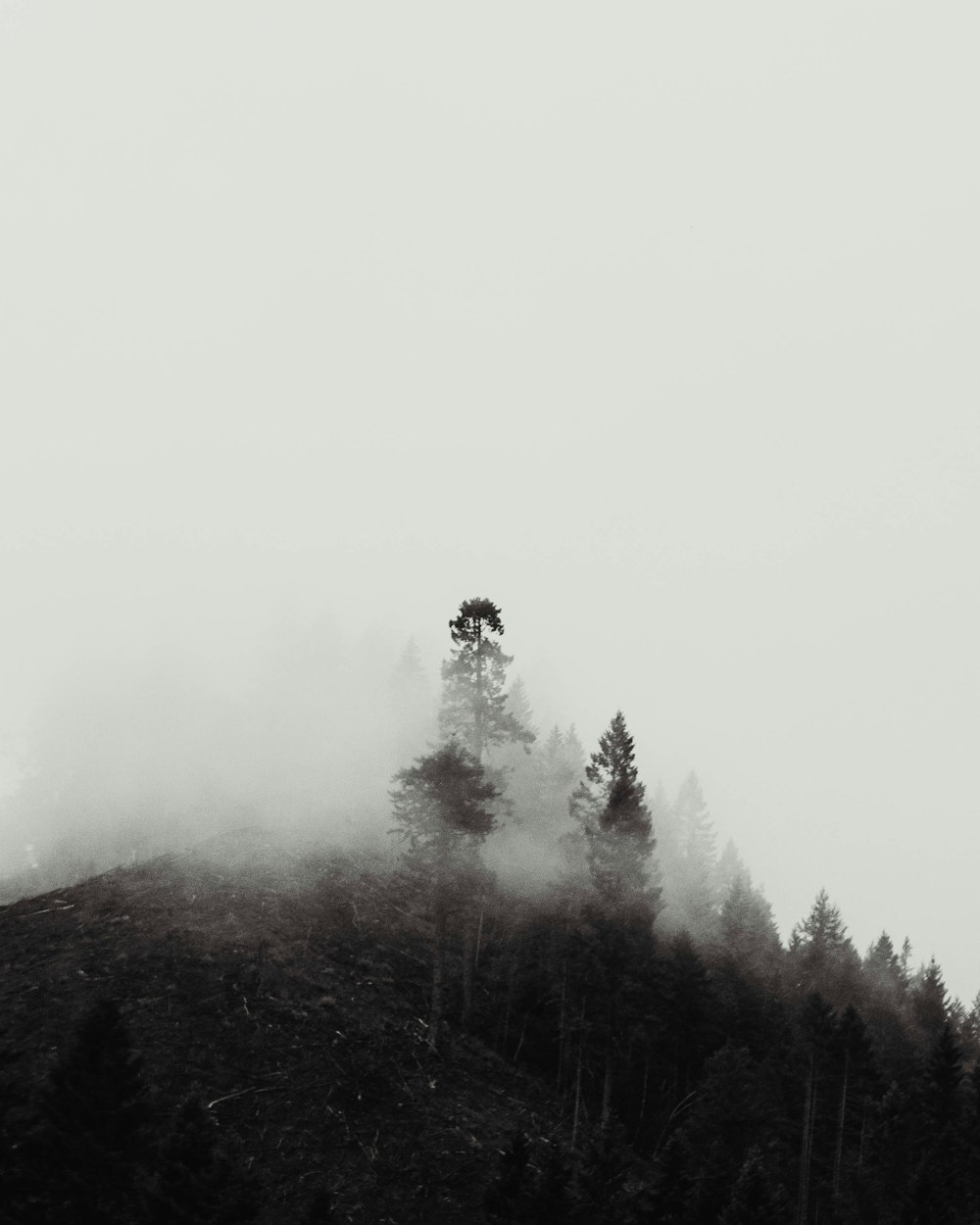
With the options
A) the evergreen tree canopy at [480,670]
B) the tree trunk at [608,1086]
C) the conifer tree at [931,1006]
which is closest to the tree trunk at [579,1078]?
the tree trunk at [608,1086]

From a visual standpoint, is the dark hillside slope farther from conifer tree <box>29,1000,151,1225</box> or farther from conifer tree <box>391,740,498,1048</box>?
conifer tree <box>391,740,498,1048</box>

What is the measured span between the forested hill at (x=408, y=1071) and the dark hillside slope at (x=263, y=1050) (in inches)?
4.5

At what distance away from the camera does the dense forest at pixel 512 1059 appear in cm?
2261

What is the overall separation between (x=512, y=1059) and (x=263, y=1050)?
51.0ft

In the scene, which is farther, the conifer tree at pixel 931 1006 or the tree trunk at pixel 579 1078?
the conifer tree at pixel 931 1006

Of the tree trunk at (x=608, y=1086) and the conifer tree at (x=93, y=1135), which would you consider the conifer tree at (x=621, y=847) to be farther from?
the conifer tree at (x=93, y=1135)

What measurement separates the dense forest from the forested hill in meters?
0.13

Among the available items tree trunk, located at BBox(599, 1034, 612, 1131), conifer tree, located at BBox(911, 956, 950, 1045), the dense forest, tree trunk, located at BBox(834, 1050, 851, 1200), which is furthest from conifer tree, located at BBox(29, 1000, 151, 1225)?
conifer tree, located at BBox(911, 956, 950, 1045)

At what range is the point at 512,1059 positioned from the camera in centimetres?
4534

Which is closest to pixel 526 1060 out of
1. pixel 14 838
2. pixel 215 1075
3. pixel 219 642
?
pixel 215 1075

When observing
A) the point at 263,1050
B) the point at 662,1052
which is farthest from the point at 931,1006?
the point at 263,1050

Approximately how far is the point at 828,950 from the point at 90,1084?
64.7 m

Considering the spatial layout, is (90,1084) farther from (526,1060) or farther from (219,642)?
(219,642)

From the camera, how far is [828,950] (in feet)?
238
